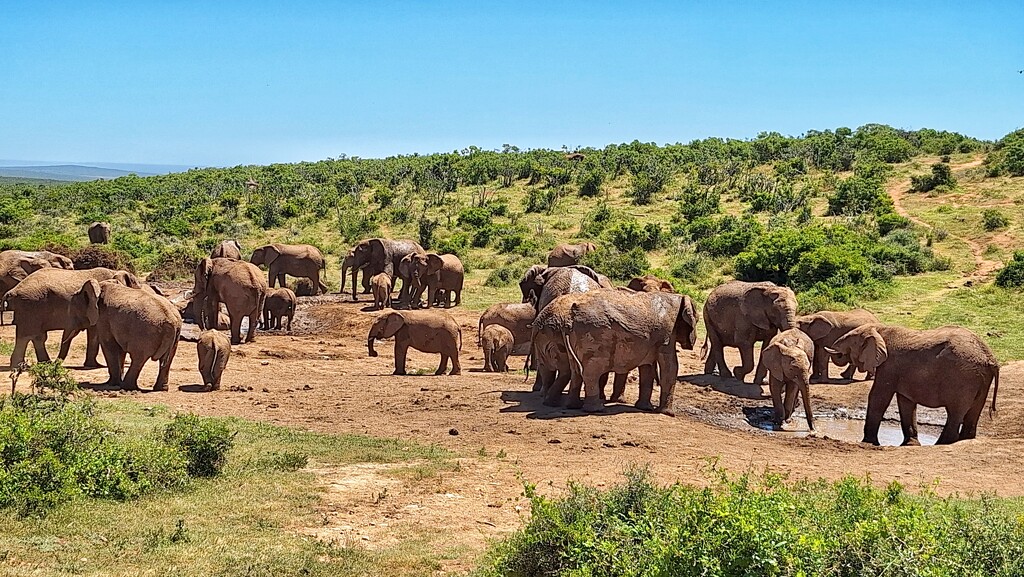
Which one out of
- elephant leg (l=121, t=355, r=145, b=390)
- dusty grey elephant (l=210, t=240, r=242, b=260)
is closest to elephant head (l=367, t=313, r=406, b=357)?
elephant leg (l=121, t=355, r=145, b=390)

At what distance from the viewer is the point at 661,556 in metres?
5.94

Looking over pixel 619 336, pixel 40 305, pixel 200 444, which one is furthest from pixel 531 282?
pixel 200 444

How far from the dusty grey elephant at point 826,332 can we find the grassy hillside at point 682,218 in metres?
3.90

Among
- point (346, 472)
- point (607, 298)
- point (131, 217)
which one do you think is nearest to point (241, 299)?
point (607, 298)

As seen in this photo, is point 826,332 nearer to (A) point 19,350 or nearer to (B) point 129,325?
(B) point 129,325

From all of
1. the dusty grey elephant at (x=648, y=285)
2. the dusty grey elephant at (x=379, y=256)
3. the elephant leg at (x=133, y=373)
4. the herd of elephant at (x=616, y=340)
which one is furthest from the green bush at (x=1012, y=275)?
the elephant leg at (x=133, y=373)

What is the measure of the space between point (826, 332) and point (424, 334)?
25.1 ft

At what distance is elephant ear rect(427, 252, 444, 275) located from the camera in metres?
28.4

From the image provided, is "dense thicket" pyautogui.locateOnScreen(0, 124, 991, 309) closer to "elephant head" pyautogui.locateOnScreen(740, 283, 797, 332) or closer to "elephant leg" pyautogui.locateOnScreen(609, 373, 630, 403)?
"elephant head" pyautogui.locateOnScreen(740, 283, 797, 332)

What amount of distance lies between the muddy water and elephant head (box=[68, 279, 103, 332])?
10.4m

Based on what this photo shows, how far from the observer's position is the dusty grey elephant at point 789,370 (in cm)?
1440

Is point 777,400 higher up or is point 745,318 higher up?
point 745,318

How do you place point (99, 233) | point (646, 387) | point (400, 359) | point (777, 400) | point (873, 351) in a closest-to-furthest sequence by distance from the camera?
point (873, 351), point (646, 387), point (777, 400), point (400, 359), point (99, 233)

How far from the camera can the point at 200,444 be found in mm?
9633
